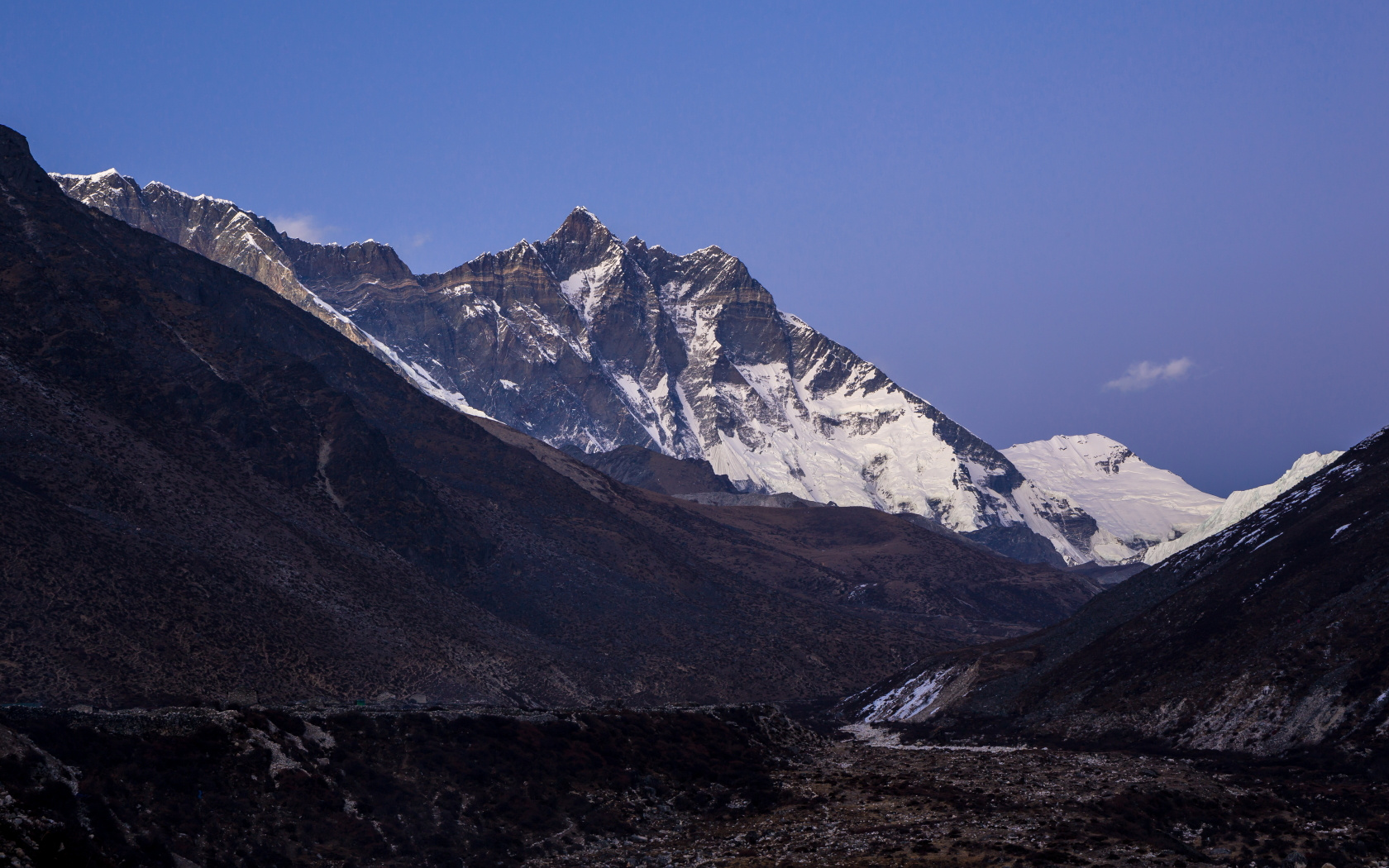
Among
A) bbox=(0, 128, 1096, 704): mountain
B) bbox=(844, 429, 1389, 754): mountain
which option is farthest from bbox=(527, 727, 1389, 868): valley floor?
bbox=(0, 128, 1096, 704): mountain

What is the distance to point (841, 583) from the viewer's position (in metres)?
187

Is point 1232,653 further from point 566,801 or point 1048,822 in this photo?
point 566,801

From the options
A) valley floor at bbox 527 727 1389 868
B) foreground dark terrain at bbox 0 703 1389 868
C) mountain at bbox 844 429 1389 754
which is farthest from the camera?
mountain at bbox 844 429 1389 754

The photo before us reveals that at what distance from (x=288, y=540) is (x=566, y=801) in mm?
55660

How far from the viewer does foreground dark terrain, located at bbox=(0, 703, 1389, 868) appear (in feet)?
108

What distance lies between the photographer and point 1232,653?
62.3 m

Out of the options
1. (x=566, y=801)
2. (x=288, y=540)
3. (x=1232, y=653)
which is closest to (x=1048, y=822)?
(x=566, y=801)

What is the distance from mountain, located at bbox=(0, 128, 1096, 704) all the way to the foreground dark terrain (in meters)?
23.8

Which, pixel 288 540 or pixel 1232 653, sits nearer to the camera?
pixel 1232 653

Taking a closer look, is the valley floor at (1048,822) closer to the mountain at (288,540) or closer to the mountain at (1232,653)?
the mountain at (1232,653)

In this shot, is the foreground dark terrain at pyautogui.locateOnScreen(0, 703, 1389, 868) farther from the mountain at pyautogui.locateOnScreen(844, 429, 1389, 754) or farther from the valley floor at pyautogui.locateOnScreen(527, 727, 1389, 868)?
the mountain at pyautogui.locateOnScreen(844, 429, 1389, 754)

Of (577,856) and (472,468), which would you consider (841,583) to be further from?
(577,856)

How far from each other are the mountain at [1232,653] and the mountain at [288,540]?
33.2m

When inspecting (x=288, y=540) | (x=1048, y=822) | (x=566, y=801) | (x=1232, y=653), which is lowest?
(x=288, y=540)
